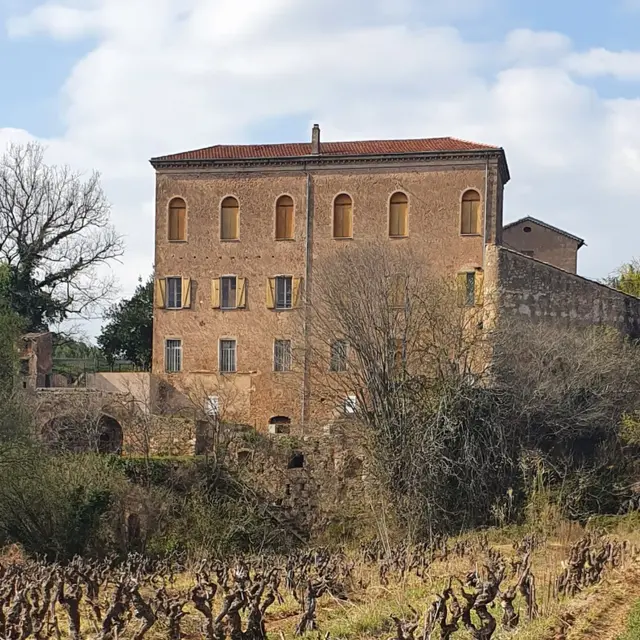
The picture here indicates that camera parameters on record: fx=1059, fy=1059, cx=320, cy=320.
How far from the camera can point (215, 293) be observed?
1447 inches

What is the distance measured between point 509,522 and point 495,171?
1330cm

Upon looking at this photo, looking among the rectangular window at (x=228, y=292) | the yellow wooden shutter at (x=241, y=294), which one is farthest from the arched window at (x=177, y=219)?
the yellow wooden shutter at (x=241, y=294)

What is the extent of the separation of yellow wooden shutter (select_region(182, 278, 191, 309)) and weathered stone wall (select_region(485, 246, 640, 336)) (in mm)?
11666

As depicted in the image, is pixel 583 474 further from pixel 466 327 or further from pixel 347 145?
pixel 347 145

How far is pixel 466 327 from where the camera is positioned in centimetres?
2870

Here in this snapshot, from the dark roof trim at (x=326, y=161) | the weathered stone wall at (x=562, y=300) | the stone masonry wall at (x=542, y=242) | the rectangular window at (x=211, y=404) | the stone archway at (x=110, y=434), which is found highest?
the dark roof trim at (x=326, y=161)

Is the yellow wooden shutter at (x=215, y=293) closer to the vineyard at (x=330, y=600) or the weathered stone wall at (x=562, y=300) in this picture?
the weathered stone wall at (x=562, y=300)

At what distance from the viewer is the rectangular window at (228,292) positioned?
36750 millimetres

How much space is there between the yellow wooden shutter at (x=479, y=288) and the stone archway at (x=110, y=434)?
482 inches

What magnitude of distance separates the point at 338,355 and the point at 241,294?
807cm

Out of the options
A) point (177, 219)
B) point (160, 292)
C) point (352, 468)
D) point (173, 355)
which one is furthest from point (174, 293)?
point (352, 468)

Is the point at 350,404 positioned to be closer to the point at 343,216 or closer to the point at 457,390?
the point at 457,390

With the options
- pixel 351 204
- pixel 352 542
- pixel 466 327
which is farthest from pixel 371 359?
pixel 351 204

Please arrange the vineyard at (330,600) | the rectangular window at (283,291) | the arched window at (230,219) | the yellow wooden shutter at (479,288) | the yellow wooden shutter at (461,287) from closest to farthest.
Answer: the vineyard at (330,600) → the yellow wooden shutter at (461,287) → the yellow wooden shutter at (479,288) → the rectangular window at (283,291) → the arched window at (230,219)
